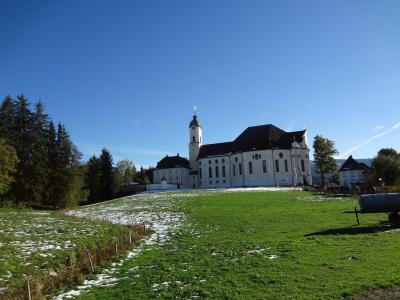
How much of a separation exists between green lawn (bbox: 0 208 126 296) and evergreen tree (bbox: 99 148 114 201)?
57.4 metres

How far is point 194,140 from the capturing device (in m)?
101

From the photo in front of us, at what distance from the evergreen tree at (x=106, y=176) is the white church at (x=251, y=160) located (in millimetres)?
11522

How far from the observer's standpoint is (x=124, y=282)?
45.0 feet

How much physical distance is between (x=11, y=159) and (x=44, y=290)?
33.5m

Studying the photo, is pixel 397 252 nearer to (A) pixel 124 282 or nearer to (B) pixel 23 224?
(A) pixel 124 282

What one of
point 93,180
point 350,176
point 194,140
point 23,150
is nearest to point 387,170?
point 350,176

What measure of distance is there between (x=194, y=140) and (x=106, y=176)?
85.3 ft

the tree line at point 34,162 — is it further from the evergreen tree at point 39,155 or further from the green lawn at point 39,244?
the green lawn at point 39,244

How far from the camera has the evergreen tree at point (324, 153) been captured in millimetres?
79000

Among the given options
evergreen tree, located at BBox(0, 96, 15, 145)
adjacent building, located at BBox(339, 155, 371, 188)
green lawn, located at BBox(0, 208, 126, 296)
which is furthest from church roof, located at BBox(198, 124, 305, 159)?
green lawn, located at BBox(0, 208, 126, 296)

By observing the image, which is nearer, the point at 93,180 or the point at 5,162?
the point at 5,162

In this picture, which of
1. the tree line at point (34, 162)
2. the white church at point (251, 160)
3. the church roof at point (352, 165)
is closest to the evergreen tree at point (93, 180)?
the white church at point (251, 160)

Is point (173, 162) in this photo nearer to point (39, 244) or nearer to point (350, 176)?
point (350, 176)

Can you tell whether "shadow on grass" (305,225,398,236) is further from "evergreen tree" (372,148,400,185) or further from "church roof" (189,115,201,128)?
"church roof" (189,115,201,128)
